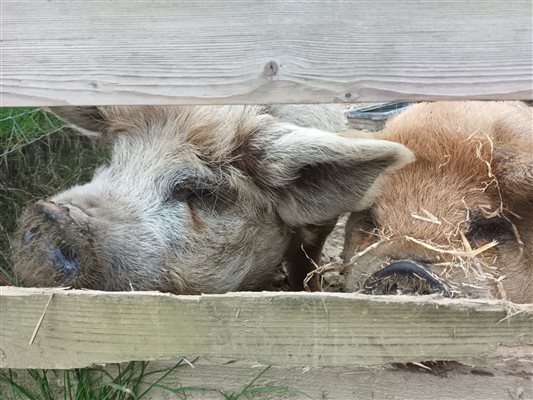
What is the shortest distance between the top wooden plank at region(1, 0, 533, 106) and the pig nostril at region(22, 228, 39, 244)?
2.10 ft

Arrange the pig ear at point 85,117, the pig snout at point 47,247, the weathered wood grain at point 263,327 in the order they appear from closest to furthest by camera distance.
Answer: the weathered wood grain at point 263,327 < the pig snout at point 47,247 < the pig ear at point 85,117

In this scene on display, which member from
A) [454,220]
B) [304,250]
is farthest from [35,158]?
[454,220]

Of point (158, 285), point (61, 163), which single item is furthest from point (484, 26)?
point (61, 163)

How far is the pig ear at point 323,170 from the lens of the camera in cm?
264

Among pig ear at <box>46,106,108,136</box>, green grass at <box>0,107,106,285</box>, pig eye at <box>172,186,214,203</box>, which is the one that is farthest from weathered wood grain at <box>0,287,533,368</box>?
green grass at <box>0,107,106,285</box>

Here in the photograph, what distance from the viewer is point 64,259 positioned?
245 cm

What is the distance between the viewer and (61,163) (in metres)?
4.81

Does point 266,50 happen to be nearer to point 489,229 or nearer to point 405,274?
point 405,274

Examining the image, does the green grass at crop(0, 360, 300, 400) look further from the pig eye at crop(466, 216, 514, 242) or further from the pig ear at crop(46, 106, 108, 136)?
the pig ear at crop(46, 106, 108, 136)

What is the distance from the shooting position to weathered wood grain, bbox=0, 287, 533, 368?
2.21 m

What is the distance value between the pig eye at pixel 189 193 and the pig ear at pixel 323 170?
0.33 m

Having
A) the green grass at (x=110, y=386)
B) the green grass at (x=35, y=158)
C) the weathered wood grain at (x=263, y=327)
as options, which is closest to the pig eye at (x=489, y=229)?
the weathered wood grain at (x=263, y=327)

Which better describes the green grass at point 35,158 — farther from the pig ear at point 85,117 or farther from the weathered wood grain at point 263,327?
the weathered wood grain at point 263,327

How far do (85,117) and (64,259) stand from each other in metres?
1.30
